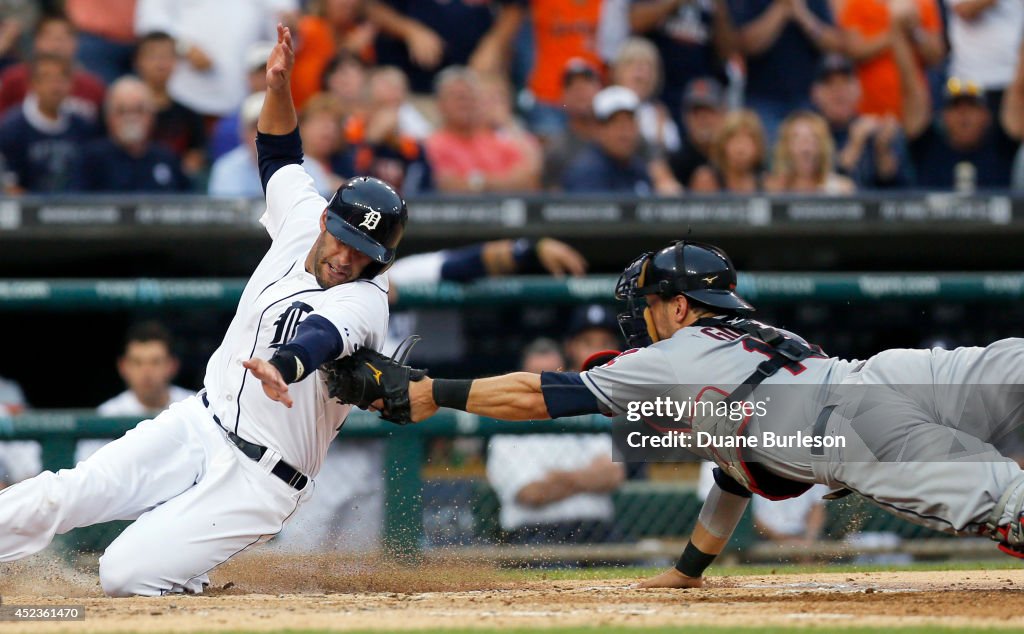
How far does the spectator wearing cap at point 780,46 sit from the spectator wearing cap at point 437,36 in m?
1.68

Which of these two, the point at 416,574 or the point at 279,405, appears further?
the point at 416,574

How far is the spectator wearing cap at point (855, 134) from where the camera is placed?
28.8 feet

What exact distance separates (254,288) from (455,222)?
2.71 m

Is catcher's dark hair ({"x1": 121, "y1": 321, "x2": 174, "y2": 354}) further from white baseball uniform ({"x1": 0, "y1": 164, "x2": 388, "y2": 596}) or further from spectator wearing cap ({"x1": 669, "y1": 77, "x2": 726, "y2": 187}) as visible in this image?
spectator wearing cap ({"x1": 669, "y1": 77, "x2": 726, "y2": 187})

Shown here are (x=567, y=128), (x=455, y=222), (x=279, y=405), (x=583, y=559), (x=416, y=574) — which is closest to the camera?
(x=279, y=405)

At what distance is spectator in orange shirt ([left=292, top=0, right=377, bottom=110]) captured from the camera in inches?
334

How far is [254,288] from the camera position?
4871mm

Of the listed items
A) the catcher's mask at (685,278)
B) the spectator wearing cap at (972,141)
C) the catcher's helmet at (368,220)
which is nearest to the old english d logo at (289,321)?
the catcher's helmet at (368,220)

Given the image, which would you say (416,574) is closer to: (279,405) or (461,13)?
(279,405)

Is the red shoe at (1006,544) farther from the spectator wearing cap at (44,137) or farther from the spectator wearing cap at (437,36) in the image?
the spectator wearing cap at (44,137)

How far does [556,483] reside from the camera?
274 inches

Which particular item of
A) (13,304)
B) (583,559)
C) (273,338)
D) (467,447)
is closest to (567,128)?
(467,447)

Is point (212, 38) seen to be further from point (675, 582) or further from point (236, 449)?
point (675, 582)

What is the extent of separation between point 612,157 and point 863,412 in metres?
4.15
